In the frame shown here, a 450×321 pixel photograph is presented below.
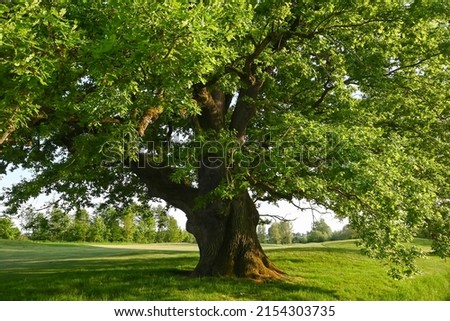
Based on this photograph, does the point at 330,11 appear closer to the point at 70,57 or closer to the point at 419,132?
the point at 419,132

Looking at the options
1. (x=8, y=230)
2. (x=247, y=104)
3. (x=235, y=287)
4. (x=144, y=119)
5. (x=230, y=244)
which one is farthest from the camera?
(x=8, y=230)

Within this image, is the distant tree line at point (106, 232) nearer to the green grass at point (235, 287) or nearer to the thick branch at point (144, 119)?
the green grass at point (235, 287)

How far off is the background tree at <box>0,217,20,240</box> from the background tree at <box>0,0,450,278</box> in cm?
6380

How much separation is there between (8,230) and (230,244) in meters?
81.9

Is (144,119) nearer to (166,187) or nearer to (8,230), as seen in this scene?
(166,187)

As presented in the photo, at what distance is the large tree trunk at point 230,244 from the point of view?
1731cm

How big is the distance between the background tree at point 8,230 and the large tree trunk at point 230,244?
217ft

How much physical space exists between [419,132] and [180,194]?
34.1ft

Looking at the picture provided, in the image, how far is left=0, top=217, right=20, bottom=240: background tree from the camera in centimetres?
7700

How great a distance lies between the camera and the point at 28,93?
9312 millimetres

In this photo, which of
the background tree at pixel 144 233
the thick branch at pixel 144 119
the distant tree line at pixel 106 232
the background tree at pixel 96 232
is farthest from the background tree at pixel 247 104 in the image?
the background tree at pixel 144 233

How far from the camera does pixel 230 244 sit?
57.6 ft

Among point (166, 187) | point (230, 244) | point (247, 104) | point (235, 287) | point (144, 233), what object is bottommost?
point (144, 233)

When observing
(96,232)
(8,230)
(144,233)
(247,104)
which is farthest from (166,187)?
(144,233)
